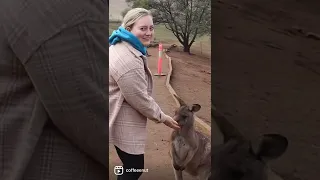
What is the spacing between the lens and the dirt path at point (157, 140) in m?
1.73

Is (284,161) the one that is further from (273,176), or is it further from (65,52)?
(65,52)

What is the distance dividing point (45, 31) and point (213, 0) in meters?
0.70

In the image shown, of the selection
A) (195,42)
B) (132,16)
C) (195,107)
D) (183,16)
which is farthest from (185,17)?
(195,107)

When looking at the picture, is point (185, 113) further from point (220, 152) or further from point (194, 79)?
point (220, 152)

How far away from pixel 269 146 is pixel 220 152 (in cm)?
25

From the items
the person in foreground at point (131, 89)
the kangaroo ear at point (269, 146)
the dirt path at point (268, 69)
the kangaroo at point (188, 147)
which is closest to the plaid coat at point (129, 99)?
the person in foreground at point (131, 89)

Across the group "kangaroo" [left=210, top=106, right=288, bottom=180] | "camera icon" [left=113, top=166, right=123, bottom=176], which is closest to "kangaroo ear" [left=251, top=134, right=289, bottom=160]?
"kangaroo" [left=210, top=106, right=288, bottom=180]

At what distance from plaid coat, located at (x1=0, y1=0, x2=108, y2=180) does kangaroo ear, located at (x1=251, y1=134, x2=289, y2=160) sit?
2.35 ft

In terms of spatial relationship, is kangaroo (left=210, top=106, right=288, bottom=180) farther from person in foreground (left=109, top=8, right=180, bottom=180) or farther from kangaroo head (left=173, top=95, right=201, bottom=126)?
person in foreground (left=109, top=8, right=180, bottom=180)

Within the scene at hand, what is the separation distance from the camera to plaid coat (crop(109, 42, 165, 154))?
168cm

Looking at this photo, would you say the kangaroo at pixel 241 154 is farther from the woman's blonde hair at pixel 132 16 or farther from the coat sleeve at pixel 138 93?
the woman's blonde hair at pixel 132 16

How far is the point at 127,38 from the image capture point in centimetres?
169

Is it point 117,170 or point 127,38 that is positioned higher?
point 127,38

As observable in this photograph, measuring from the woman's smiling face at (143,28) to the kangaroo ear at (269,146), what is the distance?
695 millimetres
